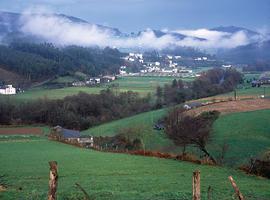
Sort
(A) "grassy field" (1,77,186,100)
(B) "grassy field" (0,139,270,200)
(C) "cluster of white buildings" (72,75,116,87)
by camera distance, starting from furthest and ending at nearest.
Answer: (C) "cluster of white buildings" (72,75,116,87)
(A) "grassy field" (1,77,186,100)
(B) "grassy field" (0,139,270,200)

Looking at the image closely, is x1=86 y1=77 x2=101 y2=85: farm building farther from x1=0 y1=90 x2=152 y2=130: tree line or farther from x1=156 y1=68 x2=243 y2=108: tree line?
x1=0 y1=90 x2=152 y2=130: tree line

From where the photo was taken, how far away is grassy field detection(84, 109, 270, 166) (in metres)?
41.5

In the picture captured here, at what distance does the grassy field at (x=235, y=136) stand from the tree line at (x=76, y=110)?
1648 centimetres

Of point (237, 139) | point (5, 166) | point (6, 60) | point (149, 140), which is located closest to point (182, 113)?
point (149, 140)

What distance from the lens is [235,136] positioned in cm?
4766

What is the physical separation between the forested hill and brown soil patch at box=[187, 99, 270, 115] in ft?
222

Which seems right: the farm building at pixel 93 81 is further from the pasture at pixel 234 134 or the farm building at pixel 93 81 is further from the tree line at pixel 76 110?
the pasture at pixel 234 134

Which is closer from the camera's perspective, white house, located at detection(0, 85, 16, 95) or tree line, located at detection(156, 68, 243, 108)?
tree line, located at detection(156, 68, 243, 108)

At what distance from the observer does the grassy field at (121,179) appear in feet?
49.7

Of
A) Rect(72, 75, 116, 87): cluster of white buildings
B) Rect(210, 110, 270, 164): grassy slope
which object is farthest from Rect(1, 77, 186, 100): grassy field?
Rect(210, 110, 270, 164): grassy slope

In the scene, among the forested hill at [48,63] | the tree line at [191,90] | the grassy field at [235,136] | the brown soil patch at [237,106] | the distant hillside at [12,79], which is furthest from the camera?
the forested hill at [48,63]

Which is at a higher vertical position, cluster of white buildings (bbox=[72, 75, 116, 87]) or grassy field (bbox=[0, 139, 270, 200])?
cluster of white buildings (bbox=[72, 75, 116, 87])

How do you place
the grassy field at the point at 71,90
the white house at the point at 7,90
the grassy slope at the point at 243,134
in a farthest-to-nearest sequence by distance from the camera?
the white house at the point at 7,90 → the grassy field at the point at 71,90 → the grassy slope at the point at 243,134

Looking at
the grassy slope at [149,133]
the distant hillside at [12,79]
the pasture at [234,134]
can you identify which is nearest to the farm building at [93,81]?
the distant hillside at [12,79]
